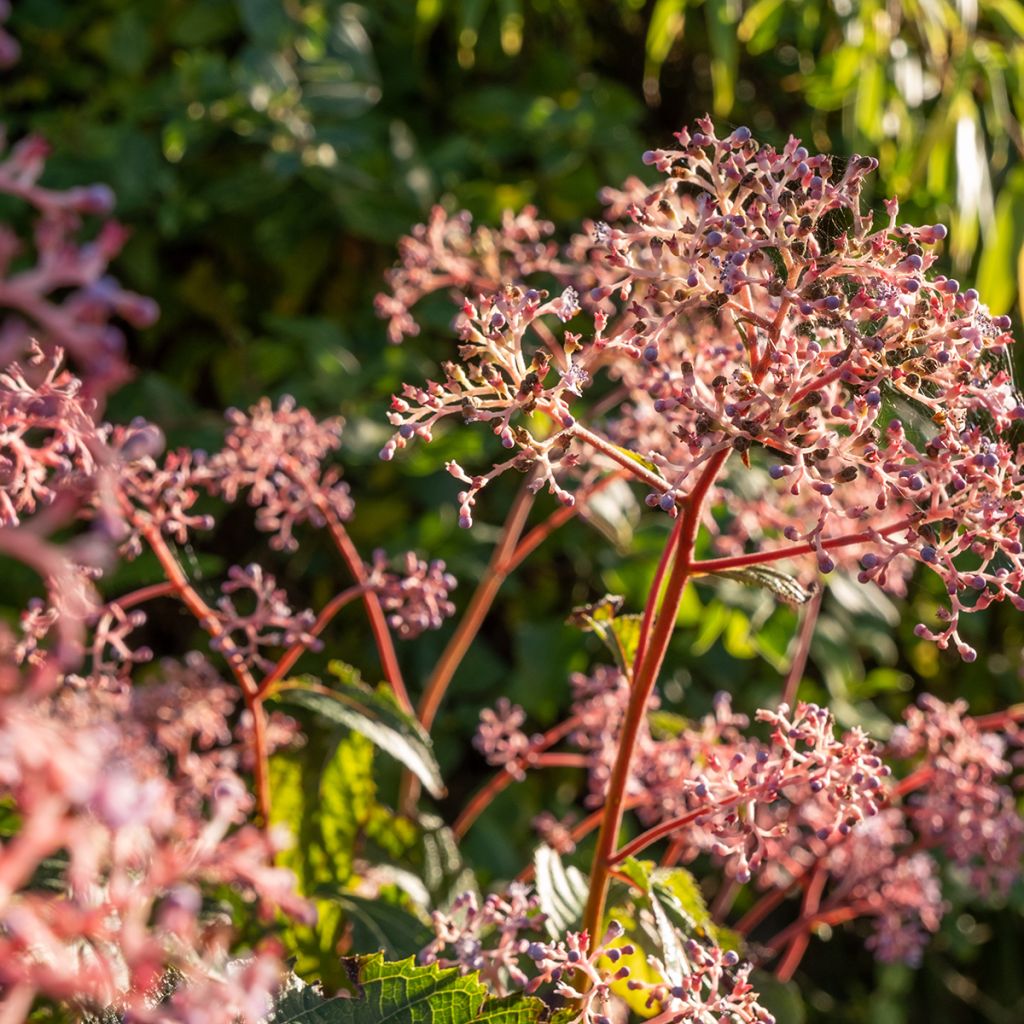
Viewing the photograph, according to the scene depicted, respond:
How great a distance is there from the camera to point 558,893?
0.60 m

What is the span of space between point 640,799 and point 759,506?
0.76 ft

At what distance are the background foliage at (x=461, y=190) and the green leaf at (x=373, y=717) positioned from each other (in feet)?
1.95

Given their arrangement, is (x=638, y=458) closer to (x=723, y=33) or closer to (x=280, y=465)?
(x=280, y=465)

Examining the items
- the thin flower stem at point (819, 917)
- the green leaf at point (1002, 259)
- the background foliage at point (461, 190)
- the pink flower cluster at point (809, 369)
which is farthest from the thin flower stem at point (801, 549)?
the green leaf at point (1002, 259)

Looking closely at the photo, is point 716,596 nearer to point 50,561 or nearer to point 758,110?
point 758,110

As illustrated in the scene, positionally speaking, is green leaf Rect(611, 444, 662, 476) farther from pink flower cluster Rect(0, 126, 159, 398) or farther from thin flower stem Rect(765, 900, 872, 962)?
thin flower stem Rect(765, 900, 872, 962)

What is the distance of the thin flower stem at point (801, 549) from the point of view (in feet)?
1.51

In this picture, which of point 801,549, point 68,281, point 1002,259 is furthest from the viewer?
point 1002,259

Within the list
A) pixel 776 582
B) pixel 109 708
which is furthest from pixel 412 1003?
pixel 109 708

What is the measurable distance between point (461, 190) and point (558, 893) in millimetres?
1027

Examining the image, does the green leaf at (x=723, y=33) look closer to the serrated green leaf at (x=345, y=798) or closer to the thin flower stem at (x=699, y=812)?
the serrated green leaf at (x=345, y=798)

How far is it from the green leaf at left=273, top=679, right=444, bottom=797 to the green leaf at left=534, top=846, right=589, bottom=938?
0.08m

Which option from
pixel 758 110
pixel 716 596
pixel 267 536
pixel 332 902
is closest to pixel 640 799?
pixel 332 902

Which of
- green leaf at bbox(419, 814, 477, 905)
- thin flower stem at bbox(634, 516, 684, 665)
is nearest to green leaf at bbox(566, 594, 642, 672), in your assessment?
thin flower stem at bbox(634, 516, 684, 665)
